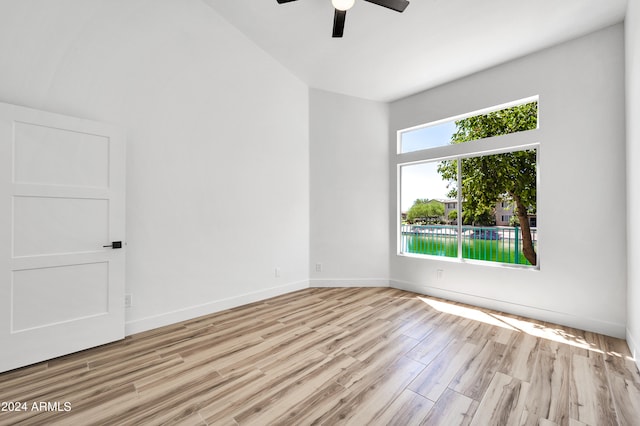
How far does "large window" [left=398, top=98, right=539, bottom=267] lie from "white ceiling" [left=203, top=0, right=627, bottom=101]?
2.46 feet

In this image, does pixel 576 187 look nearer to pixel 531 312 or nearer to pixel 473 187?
pixel 473 187

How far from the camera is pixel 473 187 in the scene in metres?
3.87

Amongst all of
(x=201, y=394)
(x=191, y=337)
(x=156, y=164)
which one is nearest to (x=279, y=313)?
(x=191, y=337)

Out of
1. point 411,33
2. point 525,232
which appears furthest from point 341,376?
point 411,33

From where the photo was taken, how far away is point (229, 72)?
3.48 m

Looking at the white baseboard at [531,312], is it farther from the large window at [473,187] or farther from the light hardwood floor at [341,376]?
the large window at [473,187]

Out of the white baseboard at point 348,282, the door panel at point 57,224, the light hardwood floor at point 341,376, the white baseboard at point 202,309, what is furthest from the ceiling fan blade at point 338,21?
the white baseboard at point 348,282

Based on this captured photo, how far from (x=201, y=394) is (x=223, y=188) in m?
2.27

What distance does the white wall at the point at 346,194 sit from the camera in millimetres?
4496

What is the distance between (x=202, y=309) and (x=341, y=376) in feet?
6.48

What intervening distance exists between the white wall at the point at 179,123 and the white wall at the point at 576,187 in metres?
3.08

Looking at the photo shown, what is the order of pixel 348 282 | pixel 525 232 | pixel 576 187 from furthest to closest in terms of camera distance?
1. pixel 348 282
2. pixel 525 232
3. pixel 576 187

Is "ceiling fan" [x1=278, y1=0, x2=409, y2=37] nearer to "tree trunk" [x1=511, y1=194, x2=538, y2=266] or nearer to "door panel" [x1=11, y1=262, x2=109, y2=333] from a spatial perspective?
"tree trunk" [x1=511, y1=194, x2=538, y2=266]

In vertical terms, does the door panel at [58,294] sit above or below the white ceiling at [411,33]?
below
